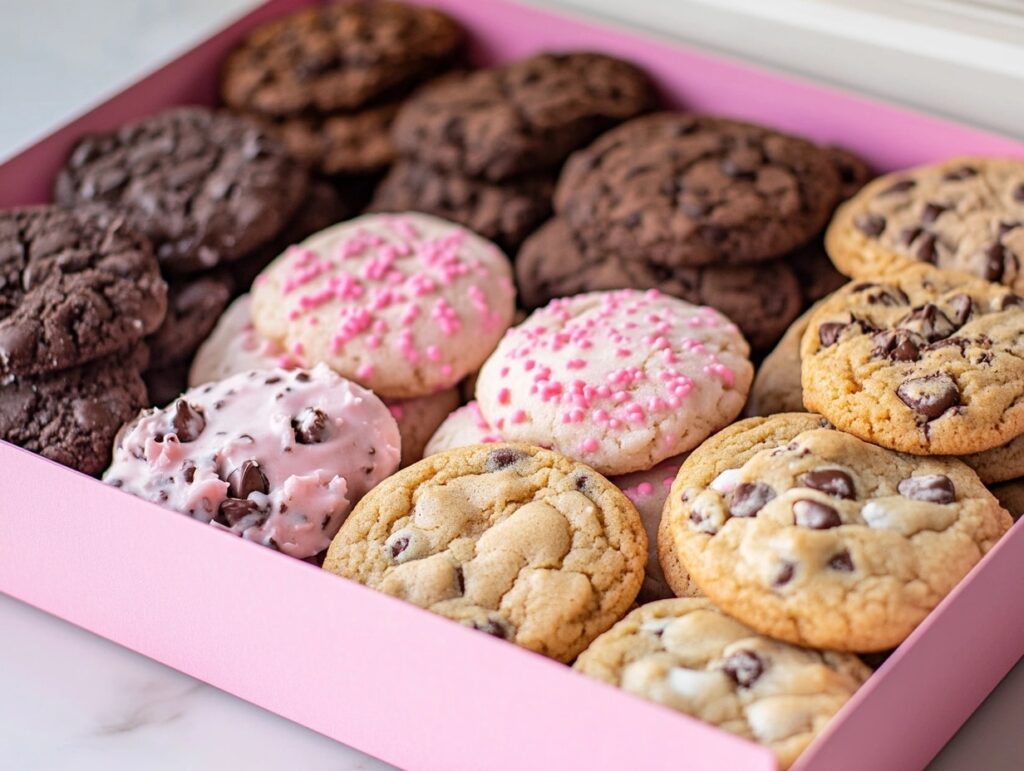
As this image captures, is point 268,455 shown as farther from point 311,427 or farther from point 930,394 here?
point 930,394

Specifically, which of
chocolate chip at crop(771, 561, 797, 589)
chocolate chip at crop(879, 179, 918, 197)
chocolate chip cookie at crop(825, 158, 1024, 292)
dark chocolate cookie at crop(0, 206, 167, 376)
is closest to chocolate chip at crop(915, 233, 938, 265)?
chocolate chip cookie at crop(825, 158, 1024, 292)

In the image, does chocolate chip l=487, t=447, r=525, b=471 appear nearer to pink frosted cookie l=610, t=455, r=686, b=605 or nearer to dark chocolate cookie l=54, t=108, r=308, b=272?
pink frosted cookie l=610, t=455, r=686, b=605

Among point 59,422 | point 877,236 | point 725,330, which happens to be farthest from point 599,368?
point 59,422

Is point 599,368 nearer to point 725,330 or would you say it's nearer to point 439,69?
point 725,330

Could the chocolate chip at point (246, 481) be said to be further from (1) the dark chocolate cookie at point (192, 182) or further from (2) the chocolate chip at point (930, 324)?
(2) the chocolate chip at point (930, 324)

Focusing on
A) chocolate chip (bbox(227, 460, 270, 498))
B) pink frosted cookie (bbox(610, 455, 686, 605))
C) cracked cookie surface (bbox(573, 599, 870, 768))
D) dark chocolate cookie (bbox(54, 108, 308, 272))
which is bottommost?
pink frosted cookie (bbox(610, 455, 686, 605))

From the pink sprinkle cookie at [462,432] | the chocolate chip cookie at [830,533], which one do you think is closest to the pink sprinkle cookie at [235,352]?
the pink sprinkle cookie at [462,432]
